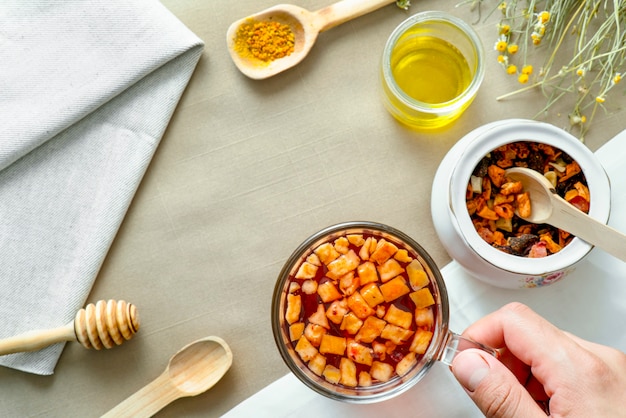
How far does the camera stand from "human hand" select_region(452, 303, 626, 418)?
80cm

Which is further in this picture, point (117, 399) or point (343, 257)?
point (117, 399)

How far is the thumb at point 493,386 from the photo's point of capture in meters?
0.79

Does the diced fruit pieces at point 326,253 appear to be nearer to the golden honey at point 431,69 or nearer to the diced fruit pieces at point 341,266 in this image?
the diced fruit pieces at point 341,266

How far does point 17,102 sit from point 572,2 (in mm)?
905

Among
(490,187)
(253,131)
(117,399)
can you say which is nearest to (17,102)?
(253,131)

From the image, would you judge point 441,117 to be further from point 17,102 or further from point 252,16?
point 17,102

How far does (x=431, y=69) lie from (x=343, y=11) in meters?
0.17

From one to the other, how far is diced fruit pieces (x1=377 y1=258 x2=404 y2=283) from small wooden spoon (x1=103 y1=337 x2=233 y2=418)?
0.93 ft

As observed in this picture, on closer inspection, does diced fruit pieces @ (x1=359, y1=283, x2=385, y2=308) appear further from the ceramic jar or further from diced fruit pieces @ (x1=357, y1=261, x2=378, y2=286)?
the ceramic jar

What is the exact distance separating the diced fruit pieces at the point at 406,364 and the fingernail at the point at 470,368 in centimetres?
7

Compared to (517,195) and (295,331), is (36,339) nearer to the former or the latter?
(295,331)

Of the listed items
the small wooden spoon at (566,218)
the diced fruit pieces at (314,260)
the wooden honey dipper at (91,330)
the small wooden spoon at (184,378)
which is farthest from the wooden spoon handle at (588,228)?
the wooden honey dipper at (91,330)

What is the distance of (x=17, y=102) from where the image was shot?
1004mm

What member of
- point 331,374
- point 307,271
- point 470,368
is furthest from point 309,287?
point 470,368
